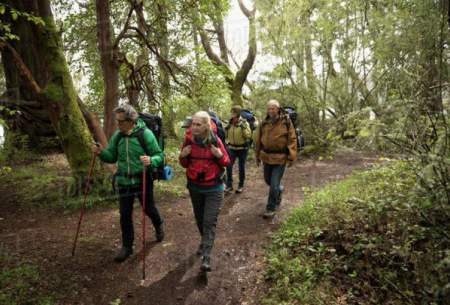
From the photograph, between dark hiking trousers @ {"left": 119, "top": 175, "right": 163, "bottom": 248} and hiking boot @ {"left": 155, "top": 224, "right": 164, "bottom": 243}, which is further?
hiking boot @ {"left": 155, "top": 224, "right": 164, "bottom": 243}

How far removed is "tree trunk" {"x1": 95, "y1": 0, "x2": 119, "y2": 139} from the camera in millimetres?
8477

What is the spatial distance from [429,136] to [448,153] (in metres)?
0.36

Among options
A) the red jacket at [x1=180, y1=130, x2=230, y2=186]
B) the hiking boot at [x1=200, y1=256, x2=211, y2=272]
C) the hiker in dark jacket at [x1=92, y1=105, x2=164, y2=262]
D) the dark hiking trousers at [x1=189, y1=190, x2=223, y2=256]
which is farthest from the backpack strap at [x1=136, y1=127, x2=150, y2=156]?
the hiking boot at [x1=200, y1=256, x2=211, y2=272]

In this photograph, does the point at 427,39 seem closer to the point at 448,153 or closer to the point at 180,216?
the point at 448,153

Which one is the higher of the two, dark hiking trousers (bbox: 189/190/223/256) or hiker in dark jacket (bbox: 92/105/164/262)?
hiker in dark jacket (bbox: 92/105/164/262)

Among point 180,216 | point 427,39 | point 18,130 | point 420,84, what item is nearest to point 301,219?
point 180,216

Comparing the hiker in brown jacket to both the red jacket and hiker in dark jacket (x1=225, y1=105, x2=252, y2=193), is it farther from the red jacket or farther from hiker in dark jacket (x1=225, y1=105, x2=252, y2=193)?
the red jacket

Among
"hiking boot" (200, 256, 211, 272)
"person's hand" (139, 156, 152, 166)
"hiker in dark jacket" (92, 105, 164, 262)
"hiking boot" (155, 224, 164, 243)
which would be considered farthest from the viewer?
"hiking boot" (155, 224, 164, 243)

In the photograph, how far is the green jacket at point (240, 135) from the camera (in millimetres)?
8047

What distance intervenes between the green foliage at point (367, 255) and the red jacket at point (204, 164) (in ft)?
4.95

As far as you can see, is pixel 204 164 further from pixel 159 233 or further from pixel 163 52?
pixel 163 52

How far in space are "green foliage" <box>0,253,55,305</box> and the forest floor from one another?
4.1 inches

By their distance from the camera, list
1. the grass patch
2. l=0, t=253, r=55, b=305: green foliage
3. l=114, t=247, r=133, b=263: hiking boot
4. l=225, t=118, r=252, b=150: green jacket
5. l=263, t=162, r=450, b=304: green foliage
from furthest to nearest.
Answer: l=225, t=118, r=252, b=150: green jacket < the grass patch < l=114, t=247, r=133, b=263: hiking boot < l=0, t=253, r=55, b=305: green foliage < l=263, t=162, r=450, b=304: green foliage

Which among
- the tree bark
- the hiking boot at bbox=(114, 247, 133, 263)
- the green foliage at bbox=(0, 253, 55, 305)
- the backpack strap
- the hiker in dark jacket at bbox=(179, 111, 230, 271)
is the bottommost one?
the green foliage at bbox=(0, 253, 55, 305)
